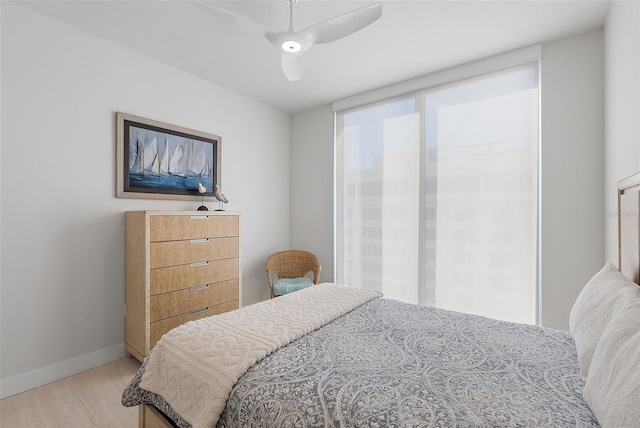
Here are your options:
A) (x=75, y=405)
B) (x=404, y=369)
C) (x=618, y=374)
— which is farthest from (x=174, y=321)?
(x=618, y=374)

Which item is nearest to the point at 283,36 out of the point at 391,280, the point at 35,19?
the point at 35,19

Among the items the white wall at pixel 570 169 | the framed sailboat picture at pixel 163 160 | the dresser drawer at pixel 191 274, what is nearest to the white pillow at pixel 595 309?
the white wall at pixel 570 169

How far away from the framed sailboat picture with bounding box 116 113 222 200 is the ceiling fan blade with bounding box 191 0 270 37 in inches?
56.7

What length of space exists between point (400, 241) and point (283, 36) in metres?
2.36

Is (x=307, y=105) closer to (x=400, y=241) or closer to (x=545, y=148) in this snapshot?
(x=400, y=241)

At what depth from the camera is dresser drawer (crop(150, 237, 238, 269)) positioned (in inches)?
94.0

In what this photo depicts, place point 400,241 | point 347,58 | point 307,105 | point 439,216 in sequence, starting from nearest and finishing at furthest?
point 347,58 → point 439,216 → point 400,241 → point 307,105

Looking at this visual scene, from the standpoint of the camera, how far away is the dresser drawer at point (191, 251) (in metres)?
2.39

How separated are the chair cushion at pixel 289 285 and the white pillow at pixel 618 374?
2637 millimetres

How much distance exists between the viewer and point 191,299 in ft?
8.57

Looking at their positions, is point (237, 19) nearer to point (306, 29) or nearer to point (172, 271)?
point (306, 29)

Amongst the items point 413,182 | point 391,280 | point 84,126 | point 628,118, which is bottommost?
point 391,280

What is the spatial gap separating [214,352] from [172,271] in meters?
1.50

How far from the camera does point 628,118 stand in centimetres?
168
